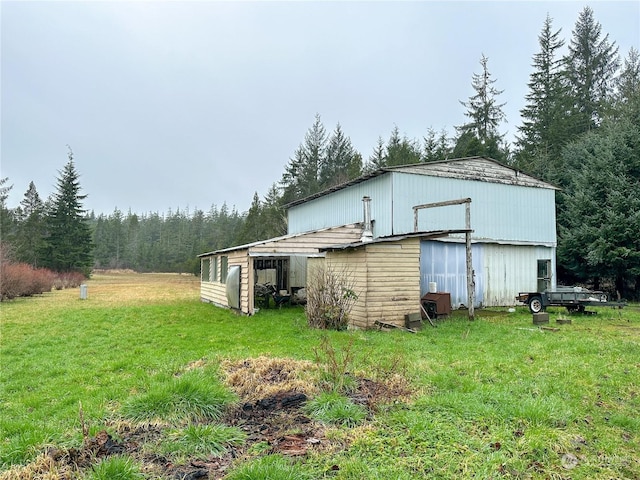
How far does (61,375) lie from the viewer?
604 centimetres

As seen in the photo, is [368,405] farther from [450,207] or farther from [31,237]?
[31,237]

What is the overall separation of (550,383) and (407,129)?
40.1m

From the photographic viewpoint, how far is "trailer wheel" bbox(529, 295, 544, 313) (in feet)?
43.6

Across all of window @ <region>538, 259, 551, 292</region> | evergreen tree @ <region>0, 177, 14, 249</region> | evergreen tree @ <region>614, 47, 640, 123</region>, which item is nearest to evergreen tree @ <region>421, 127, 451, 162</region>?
evergreen tree @ <region>614, 47, 640, 123</region>

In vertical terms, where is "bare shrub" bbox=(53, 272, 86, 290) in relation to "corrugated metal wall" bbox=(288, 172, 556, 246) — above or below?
below

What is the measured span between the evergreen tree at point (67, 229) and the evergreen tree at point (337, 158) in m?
23.7

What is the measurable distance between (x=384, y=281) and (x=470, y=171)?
876 cm

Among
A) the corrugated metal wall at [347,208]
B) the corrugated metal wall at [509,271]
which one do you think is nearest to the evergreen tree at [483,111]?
the corrugated metal wall at [347,208]

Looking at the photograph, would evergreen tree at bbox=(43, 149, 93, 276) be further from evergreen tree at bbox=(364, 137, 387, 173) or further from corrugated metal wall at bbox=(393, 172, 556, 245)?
corrugated metal wall at bbox=(393, 172, 556, 245)

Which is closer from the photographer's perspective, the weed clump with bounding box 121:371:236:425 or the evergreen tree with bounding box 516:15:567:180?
the weed clump with bounding box 121:371:236:425

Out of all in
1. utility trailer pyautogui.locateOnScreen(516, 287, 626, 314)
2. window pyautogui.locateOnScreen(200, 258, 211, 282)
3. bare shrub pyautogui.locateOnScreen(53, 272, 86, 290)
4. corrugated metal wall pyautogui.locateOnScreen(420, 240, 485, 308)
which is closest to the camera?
utility trailer pyautogui.locateOnScreen(516, 287, 626, 314)

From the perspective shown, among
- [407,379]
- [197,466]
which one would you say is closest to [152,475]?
[197,466]

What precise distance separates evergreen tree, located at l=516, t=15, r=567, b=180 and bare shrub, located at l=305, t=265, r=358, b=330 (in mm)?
19145

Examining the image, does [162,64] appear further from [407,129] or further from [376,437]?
[407,129]
